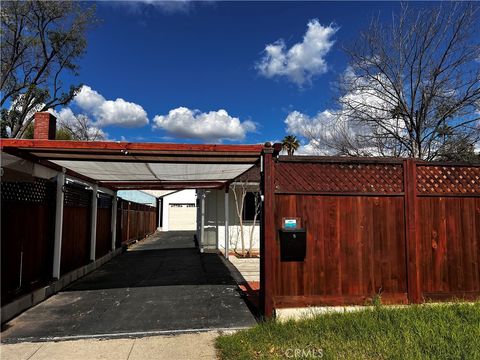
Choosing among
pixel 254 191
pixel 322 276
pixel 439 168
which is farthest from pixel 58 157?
pixel 254 191

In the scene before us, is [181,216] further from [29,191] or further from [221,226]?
[29,191]

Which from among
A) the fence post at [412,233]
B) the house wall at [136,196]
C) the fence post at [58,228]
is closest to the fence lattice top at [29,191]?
the fence post at [58,228]

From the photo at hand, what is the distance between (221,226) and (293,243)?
9400 millimetres

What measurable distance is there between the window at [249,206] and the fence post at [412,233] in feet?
30.5

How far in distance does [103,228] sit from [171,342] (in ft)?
26.3

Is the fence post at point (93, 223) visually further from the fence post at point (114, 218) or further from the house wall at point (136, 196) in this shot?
the house wall at point (136, 196)

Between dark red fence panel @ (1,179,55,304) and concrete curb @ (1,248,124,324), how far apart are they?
Answer: 112 mm

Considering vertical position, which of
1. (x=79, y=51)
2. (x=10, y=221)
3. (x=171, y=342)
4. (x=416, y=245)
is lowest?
(x=171, y=342)

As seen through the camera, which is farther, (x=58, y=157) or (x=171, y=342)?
(x=58, y=157)

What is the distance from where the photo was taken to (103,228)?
12016 millimetres

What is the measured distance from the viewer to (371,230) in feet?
19.4

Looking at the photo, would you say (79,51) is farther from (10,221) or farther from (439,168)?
(439,168)

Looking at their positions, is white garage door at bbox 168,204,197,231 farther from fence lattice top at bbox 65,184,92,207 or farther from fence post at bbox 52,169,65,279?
fence post at bbox 52,169,65,279

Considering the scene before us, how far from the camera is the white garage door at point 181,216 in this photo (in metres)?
33.2
